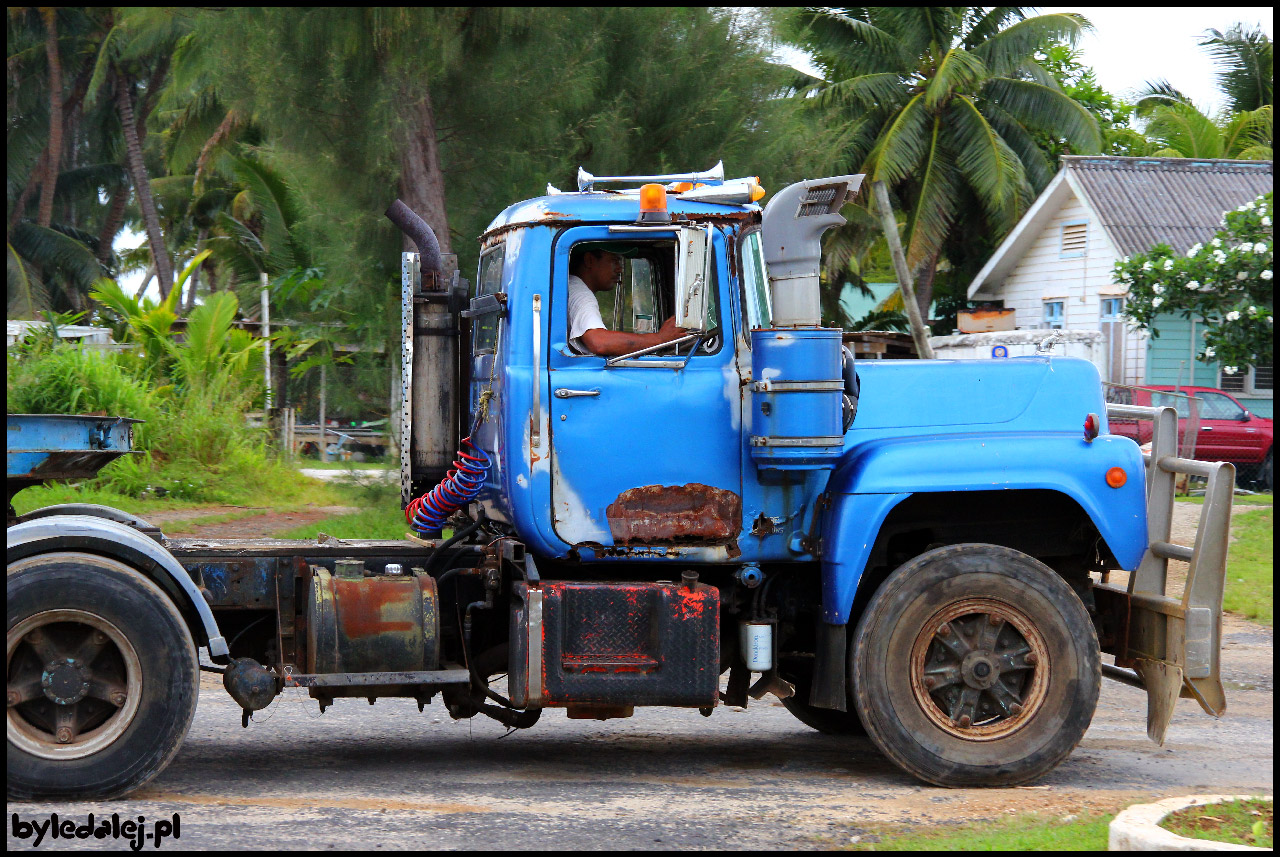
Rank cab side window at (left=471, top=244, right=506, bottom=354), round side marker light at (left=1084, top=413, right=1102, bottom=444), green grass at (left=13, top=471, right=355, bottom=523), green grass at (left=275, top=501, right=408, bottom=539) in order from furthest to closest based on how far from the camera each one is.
A: green grass at (left=13, top=471, right=355, bottom=523) < green grass at (left=275, top=501, right=408, bottom=539) < cab side window at (left=471, top=244, right=506, bottom=354) < round side marker light at (left=1084, top=413, right=1102, bottom=444)

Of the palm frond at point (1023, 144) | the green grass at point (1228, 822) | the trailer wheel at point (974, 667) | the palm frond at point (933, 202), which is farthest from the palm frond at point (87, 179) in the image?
the green grass at point (1228, 822)

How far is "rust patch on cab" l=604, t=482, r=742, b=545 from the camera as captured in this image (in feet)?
19.2

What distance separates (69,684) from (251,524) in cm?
963

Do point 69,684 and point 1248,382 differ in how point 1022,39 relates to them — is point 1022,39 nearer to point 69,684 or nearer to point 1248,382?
point 1248,382

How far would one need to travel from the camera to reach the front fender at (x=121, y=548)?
540cm

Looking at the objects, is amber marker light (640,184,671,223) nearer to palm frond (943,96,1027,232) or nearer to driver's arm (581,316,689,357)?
driver's arm (581,316,689,357)

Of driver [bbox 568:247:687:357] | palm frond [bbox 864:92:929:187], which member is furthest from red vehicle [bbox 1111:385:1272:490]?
driver [bbox 568:247:687:357]

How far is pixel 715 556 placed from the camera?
5.93m

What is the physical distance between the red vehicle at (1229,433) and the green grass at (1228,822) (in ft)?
55.9

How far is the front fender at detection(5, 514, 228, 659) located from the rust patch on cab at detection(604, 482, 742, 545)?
5.82 feet

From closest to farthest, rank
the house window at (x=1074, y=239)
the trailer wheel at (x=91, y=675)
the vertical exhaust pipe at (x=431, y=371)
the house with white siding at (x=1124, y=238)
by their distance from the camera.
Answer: the trailer wheel at (x=91, y=675), the vertical exhaust pipe at (x=431, y=371), the house with white siding at (x=1124, y=238), the house window at (x=1074, y=239)

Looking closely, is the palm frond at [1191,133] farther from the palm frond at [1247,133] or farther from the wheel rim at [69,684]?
the wheel rim at [69,684]

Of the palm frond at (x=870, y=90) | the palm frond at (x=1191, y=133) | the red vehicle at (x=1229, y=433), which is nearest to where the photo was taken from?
the red vehicle at (x=1229, y=433)

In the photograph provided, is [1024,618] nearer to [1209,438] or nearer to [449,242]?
[449,242]
